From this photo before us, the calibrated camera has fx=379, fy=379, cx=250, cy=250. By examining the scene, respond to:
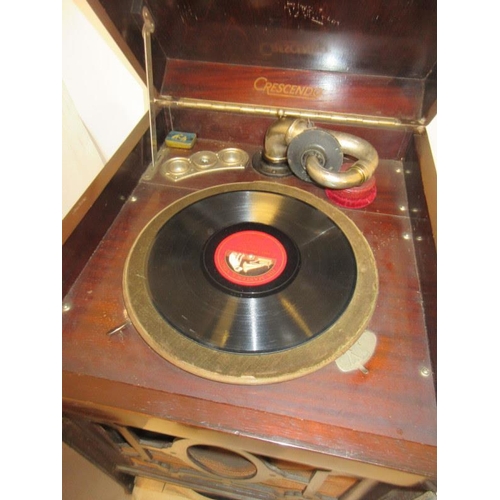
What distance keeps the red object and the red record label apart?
245mm

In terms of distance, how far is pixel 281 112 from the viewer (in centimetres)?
115

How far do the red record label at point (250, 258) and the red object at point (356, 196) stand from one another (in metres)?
0.25

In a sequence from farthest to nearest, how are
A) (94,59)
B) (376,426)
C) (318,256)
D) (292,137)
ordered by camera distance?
1. (94,59)
2. (292,137)
3. (318,256)
4. (376,426)

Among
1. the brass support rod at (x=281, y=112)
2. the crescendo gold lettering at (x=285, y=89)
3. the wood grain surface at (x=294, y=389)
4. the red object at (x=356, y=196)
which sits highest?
the crescendo gold lettering at (x=285, y=89)

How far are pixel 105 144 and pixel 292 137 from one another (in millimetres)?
870

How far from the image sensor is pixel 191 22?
1.08 meters

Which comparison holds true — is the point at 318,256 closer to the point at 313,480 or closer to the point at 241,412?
the point at 241,412

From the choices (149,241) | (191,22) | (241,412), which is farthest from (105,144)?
(241,412)

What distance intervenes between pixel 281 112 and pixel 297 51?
0.17 metres

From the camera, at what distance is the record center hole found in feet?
3.35

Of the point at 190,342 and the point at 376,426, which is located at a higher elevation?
the point at 190,342

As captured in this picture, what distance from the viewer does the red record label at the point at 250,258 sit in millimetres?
846

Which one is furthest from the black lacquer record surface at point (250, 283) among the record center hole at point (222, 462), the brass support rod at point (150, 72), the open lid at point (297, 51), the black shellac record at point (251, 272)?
the record center hole at point (222, 462)

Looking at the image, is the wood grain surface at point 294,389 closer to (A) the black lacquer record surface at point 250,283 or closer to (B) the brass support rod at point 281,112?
(A) the black lacquer record surface at point 250,283
